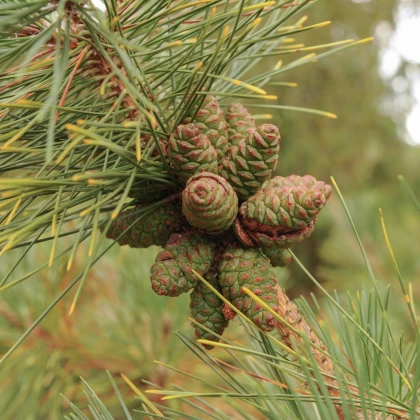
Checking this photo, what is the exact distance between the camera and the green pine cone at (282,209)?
0.35 meters

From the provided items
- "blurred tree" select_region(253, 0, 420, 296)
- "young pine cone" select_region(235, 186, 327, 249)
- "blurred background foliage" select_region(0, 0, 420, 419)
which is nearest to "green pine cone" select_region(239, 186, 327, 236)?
"young pine cone" select_region(235, 186, 327, 249)

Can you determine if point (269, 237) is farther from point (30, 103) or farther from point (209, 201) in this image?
point (30, 103)

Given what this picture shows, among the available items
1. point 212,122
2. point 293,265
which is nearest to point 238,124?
point 212,122

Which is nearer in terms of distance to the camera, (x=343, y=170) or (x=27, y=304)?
(x=27, y=304)

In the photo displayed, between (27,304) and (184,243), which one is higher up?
(184,243)

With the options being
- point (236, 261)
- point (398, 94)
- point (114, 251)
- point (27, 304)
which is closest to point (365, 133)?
point (398, 94)

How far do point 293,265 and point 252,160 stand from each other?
214 cm

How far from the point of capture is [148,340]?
75cm

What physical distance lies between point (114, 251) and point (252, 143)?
0.56 metres

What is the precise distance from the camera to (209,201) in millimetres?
333

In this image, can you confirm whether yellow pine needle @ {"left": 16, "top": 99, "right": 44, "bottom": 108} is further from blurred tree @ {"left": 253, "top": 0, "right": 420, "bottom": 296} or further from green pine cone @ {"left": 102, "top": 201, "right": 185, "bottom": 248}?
blurred tree @ {"left": 253, "top": 0, "right": 420, "bottom": 296}

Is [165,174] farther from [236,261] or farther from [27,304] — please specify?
[27,304]

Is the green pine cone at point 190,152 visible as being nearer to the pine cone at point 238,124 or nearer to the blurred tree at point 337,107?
the pine cone at point 238,124

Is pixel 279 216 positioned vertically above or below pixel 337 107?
below
